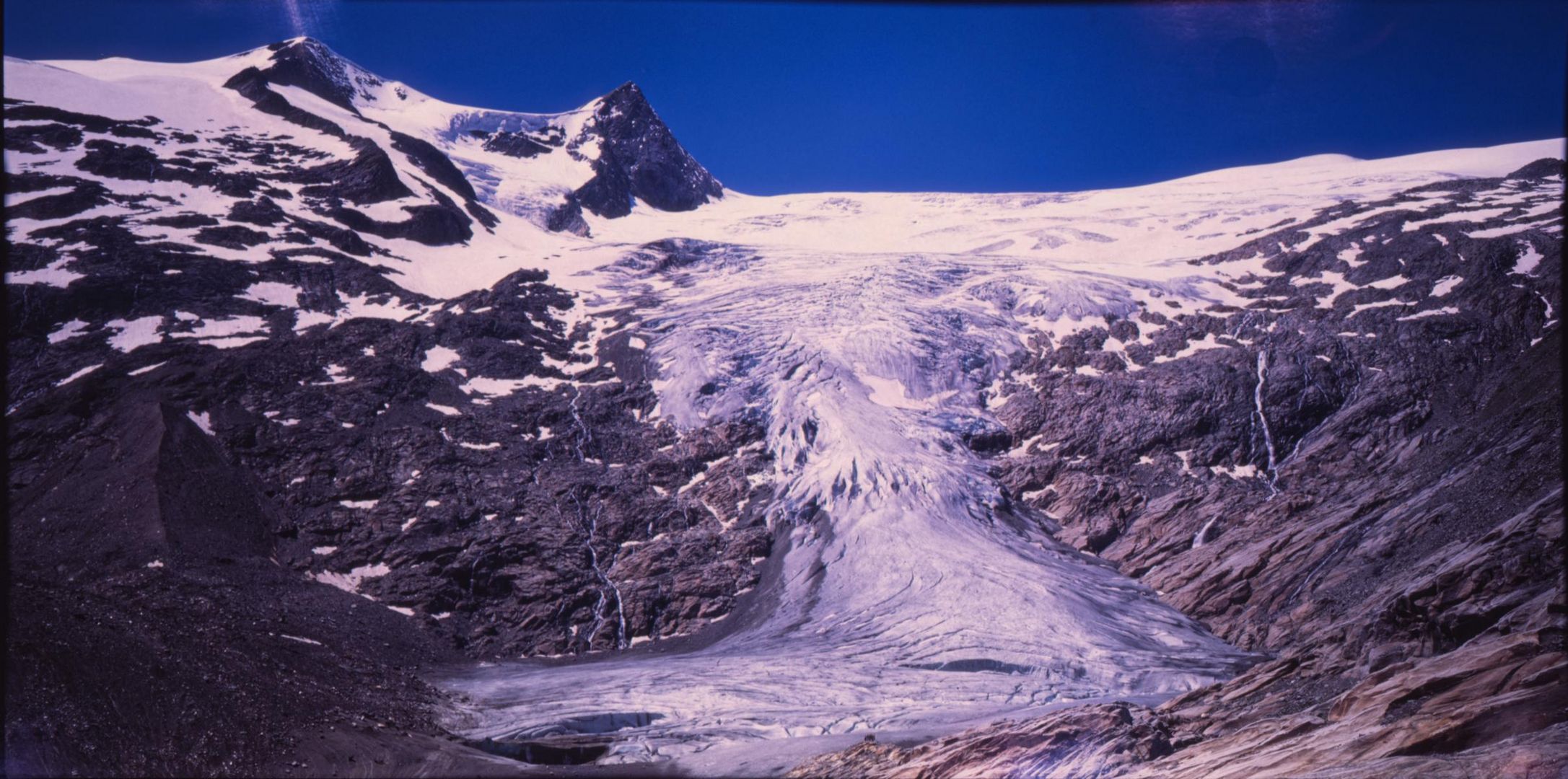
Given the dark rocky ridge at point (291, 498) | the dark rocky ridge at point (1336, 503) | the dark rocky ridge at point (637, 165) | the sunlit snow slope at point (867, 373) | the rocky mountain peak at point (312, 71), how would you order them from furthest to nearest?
the dark rocky ridge at point (637, 165) → the rocky mountain peak at point (312, 71) → the sunlit snow slope at point (867, 373) → the dark rocky ridge at point (291, 498) → the dark rocky ridge at point (1336, 503)

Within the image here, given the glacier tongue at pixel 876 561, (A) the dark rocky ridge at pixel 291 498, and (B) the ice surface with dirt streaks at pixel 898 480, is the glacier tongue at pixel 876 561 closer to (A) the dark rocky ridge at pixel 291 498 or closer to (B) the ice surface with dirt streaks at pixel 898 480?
(B) the ice surface with dirt streaks at pixel 898 480

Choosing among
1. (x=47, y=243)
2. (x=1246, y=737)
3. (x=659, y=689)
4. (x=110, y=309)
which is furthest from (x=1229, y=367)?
(x=47, y=243)

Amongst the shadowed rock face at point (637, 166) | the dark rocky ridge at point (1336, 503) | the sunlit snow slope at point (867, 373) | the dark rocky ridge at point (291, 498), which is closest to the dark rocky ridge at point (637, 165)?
the shadowed rock face at point (637, 166)

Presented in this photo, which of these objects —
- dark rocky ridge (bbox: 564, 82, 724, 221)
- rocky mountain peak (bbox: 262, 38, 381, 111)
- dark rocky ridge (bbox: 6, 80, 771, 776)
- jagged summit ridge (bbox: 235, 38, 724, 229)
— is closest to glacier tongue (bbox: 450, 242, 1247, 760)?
dark rocky ridge (bbox: 6, 80, 771, 776)

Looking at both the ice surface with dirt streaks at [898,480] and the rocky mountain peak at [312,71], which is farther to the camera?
the rocky mountain peak at [312,71]

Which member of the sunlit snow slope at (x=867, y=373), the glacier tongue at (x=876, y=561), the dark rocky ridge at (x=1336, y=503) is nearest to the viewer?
the dark rocky ridge at (x=1336, y=503)

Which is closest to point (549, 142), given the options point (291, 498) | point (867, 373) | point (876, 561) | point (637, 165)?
point (637, 165)

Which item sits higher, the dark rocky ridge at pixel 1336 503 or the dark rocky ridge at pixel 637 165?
the dark rocky ridge at pixel 637 165
